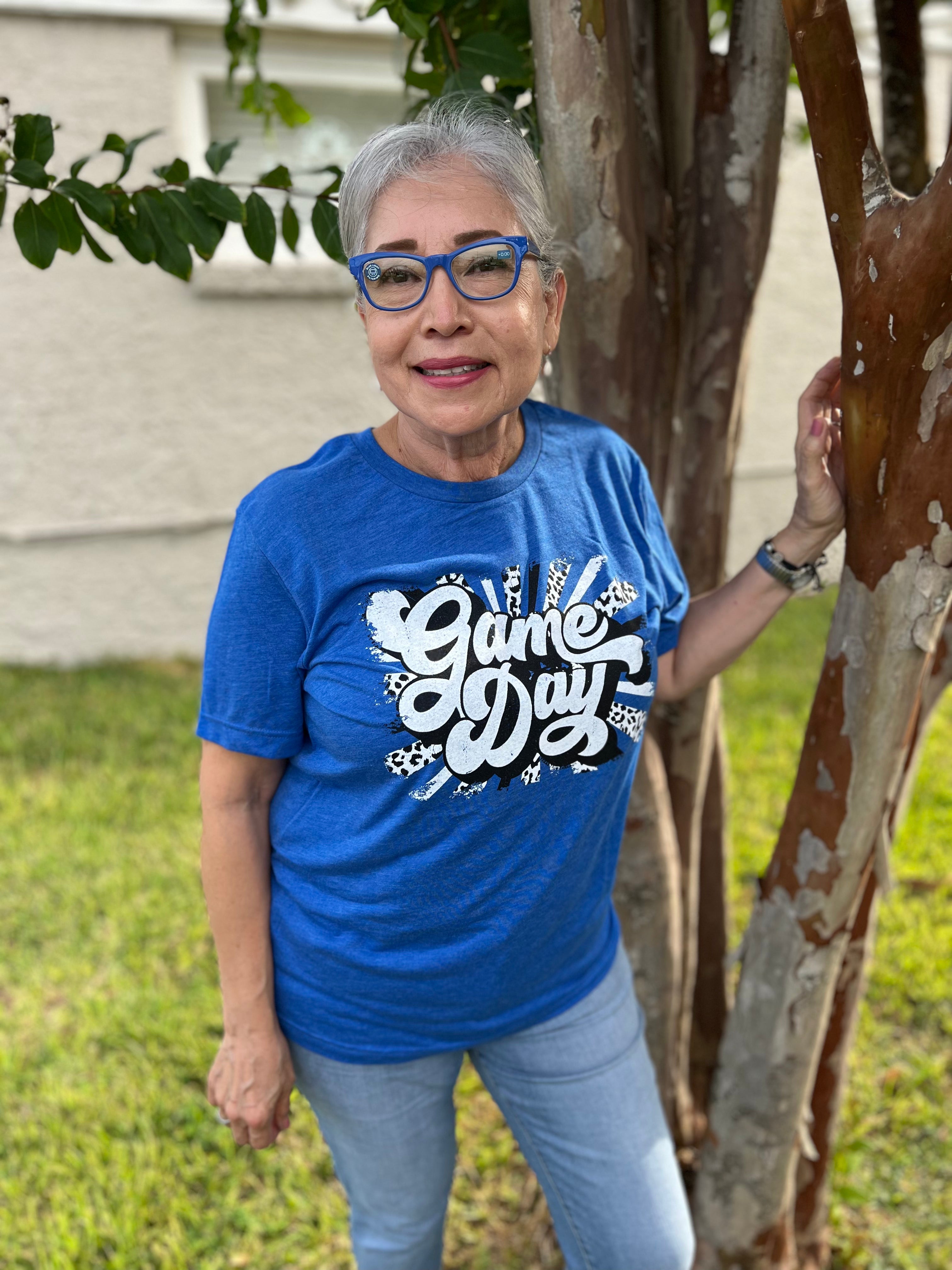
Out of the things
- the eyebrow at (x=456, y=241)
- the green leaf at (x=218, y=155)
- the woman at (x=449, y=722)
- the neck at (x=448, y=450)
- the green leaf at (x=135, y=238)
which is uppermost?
the green leaf at (x=218, y=155)

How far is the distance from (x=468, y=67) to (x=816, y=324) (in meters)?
5.08

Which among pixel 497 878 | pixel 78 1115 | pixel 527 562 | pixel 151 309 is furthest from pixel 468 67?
pixel 151 309

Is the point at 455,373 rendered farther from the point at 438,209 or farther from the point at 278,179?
the point at 278,179

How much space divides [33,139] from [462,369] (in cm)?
86

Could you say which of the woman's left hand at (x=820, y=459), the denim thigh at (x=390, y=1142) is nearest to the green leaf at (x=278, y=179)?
the woman's left hand at (x=820, y=459)

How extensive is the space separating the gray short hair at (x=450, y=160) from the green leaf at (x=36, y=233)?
0.54 m

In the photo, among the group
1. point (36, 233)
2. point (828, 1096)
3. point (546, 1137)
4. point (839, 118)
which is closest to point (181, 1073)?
point (546, 1137)

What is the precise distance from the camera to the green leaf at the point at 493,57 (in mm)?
1669

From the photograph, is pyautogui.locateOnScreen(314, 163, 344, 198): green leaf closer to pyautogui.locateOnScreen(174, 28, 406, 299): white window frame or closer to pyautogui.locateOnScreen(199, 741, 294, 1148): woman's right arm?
pyautogui.locateOnScreen(199, 741, 294, 1148): woman's right arm

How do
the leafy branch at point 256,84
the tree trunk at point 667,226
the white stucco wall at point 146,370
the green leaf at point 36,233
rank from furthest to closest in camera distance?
1. the white stucco wall at point 146,370
2. the leafy branch at point 256,84
3. the green leaf at point 36,233
4. the tree trunk at point 667,226

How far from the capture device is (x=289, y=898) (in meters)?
1.57

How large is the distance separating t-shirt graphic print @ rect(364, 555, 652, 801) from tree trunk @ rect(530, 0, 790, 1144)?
1.70 ft

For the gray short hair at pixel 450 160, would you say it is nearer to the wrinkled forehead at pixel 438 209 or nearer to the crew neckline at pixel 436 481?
the wrinkled forehead at pixel 438 209

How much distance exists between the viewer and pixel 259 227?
180cm
